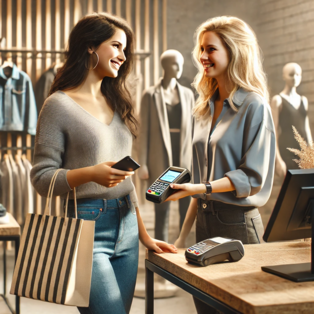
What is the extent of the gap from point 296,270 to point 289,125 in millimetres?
3600

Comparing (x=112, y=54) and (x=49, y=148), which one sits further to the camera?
(x=112, y=54)

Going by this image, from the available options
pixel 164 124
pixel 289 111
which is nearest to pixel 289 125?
pixel 289 111

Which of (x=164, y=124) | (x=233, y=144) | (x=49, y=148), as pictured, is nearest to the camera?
(x=49, y=148)

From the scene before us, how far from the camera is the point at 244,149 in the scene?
6.08 ft

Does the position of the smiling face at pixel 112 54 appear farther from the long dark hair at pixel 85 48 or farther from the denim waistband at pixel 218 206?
the denim waistband at pixel 218 206

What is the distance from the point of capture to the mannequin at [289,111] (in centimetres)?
463

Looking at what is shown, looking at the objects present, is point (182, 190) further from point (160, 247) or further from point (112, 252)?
point (112, 252)

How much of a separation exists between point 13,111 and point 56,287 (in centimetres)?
341

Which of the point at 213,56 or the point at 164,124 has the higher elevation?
the point at 213,56

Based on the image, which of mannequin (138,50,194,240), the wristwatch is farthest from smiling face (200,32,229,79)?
Answer: mannequin (138,50,194,240)

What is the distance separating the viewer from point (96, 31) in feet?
5.43

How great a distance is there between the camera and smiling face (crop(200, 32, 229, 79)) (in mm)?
1913

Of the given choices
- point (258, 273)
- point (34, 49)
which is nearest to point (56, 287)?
point (258, 273)

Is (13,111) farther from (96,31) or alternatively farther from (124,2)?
(96,31)
